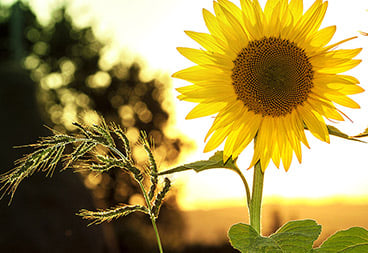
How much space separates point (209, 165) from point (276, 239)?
1.20 ft

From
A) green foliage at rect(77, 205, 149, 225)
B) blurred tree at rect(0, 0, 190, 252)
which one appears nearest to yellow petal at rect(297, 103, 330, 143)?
green foliage at rect(77, 205, 149, 225)

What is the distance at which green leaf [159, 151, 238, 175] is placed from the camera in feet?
5.79

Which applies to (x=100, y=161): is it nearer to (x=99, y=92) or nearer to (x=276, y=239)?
(x=276, y=239)

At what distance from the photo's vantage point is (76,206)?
525 inches

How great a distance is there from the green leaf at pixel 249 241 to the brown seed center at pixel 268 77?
0.74 meters

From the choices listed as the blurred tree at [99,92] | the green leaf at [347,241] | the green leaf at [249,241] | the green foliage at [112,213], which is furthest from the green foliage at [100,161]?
the blurred tree at [99,92]

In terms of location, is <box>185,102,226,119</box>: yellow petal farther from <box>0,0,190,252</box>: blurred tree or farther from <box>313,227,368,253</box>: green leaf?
<box>0,0,190,252</box>: blurred tree

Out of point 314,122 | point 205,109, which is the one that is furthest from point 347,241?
point 205,109

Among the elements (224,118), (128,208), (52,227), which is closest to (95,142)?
(128,208)

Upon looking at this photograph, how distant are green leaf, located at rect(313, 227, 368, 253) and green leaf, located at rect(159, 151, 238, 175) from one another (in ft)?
1.53

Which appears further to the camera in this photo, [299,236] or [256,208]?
[256,208]

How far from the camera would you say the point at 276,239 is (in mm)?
1650

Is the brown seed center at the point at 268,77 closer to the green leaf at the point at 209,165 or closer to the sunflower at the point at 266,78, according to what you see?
the sunflower at the point at 266,78

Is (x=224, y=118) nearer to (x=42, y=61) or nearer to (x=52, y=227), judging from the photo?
(x=52, y=227)
